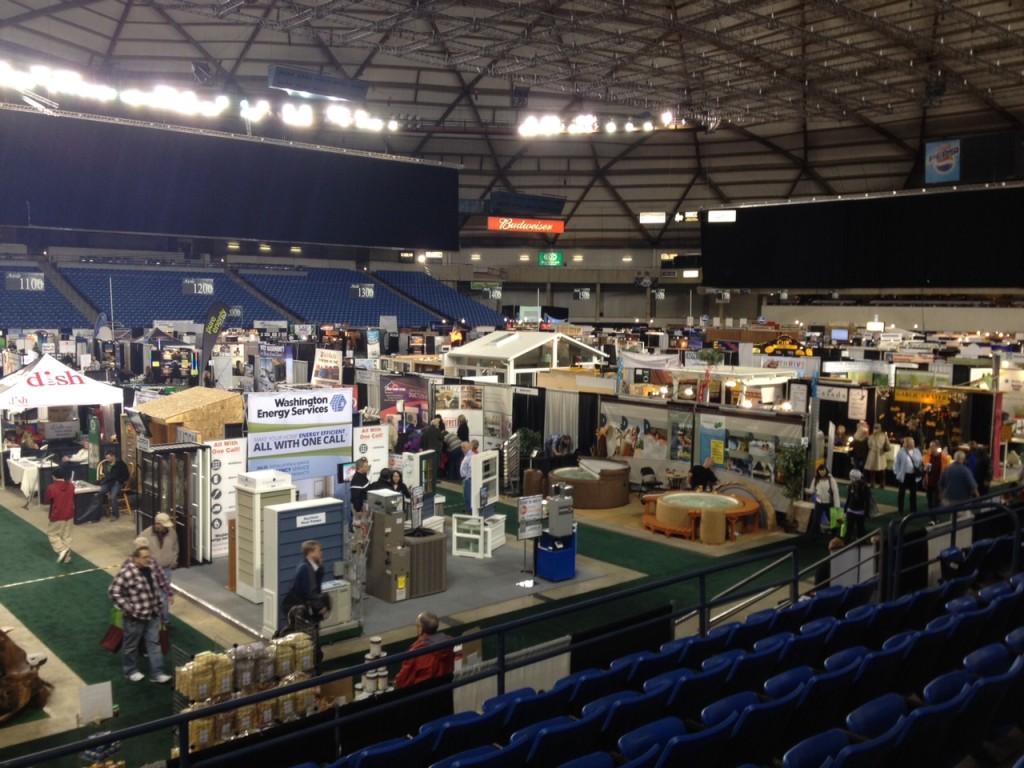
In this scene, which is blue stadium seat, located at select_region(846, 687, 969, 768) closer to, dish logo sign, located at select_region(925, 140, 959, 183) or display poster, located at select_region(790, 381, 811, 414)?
display poster, located at select_region(790, 381, 811, 414)

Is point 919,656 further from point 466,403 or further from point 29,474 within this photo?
point 29,474

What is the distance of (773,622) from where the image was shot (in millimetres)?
7043

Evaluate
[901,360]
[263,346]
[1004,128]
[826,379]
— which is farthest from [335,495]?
[1004,128]

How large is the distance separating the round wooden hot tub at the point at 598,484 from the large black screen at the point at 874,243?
2094 centimetres

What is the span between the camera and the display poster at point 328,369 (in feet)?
71.3

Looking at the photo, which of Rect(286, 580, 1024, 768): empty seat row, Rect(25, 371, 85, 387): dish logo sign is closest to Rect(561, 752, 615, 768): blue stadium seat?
Rect(286, 580, 1024, 768): empty seat row

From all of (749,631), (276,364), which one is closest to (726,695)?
(749,631)

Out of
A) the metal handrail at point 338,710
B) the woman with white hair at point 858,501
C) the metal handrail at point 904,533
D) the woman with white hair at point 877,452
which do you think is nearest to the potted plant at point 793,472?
the woman with white hair at point 858,501

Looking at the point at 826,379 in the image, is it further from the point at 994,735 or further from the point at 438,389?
the point at 994,735

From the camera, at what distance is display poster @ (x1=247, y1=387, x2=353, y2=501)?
1287 centimetres

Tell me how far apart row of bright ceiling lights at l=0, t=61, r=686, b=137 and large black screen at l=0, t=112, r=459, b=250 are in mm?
2787

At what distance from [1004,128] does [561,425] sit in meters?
31.2

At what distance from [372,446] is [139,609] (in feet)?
19.9

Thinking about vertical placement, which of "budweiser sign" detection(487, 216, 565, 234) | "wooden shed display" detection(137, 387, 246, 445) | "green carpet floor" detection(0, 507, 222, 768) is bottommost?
"green carpet floor" detection(0, 507, 222, 768)
